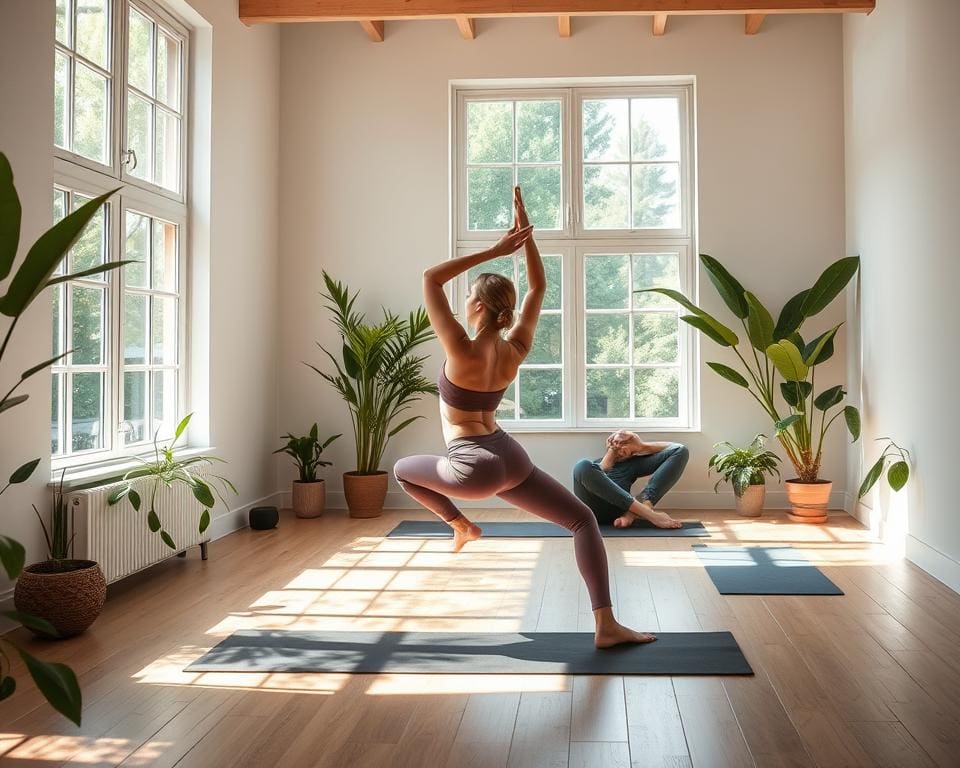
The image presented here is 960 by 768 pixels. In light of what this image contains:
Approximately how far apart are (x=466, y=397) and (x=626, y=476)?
3.30 m

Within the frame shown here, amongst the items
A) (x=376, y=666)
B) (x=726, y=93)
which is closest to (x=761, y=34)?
(x=726, y=93)

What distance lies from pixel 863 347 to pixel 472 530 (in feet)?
12.3

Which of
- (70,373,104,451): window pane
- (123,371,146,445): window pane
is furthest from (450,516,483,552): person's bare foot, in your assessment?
(123,371,146,445): window pane

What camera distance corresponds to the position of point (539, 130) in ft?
22.7

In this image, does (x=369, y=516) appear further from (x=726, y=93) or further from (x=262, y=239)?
(x=726, y=93)

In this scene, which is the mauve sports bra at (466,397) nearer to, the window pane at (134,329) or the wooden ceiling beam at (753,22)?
the window pane at (134,329)

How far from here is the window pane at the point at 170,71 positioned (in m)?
5.32

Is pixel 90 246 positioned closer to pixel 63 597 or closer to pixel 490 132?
pixel 63 597

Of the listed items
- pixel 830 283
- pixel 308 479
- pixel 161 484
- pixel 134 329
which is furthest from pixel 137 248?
pixel 830 283

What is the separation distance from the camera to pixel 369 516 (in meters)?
6.32

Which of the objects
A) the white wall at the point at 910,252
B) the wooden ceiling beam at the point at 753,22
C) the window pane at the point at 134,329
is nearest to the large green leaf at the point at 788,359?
the white wall at the point at 910,252

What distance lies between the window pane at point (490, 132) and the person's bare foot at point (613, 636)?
14.6 ft

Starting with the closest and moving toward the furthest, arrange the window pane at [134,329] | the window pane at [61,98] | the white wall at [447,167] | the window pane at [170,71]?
the window pane at [61,98], the window pane at [134,329], the window pane at [170,71], the white wall at [447,167]

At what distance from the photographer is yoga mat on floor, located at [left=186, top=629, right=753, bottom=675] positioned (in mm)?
3035
